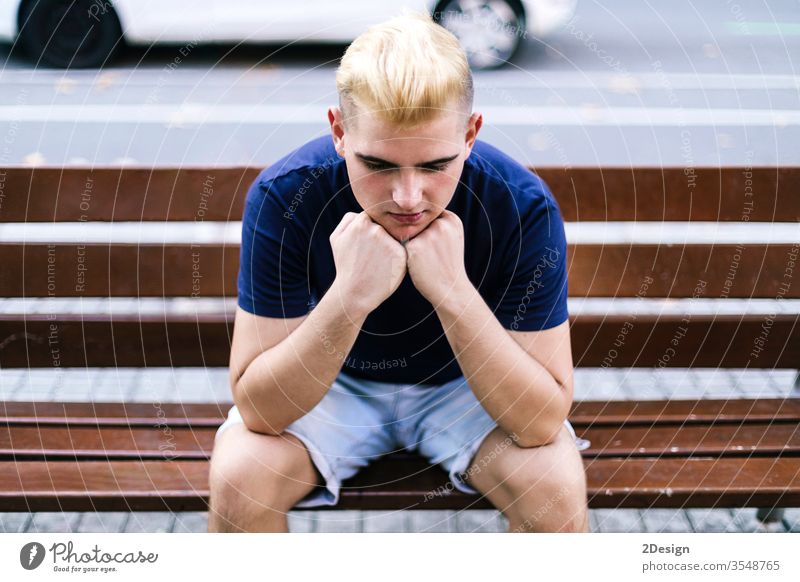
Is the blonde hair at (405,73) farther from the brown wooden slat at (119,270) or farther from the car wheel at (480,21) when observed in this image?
the car wheel at (480,21)

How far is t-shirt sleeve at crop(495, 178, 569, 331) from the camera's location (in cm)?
203

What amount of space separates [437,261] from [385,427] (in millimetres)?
579

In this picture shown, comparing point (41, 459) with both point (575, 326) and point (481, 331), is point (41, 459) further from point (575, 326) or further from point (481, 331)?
point (575, 326)

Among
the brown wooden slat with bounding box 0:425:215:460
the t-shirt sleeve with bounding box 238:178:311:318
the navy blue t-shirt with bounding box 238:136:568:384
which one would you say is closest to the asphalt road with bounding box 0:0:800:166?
the brown wooden slat with bounding box 0:425:215:460

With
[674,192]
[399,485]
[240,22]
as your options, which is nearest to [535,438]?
[399,485]

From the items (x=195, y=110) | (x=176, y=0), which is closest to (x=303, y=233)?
(x=176, y=0)

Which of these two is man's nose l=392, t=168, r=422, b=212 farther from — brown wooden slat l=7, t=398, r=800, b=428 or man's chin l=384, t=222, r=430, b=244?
brown wooden slat l=7, t=398, r=800, b=428

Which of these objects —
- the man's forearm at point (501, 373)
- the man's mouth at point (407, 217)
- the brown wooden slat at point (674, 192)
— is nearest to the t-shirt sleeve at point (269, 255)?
the man's mouth at point (407, 217)

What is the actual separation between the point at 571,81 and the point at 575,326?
366 centimetres

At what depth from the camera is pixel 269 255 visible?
2.04 meters

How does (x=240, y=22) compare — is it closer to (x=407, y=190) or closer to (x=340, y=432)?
(x=340, y=432)

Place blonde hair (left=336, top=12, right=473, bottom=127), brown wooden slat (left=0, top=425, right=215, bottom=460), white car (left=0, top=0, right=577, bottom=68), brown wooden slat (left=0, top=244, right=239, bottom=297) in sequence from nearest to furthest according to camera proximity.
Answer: blonde hair (left=336, top=12, right=473, bottom=127), brown wooden slat (left=0, top=425, right=215, bottom=460), brown wooden slat (left=0, top=244, right=239, bottom=297), white car (left=0, top=0, right=577, bottom=68)

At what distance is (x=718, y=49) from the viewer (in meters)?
6.70

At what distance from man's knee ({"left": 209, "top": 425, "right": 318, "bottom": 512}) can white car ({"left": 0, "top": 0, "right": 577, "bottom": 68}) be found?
114 inches
